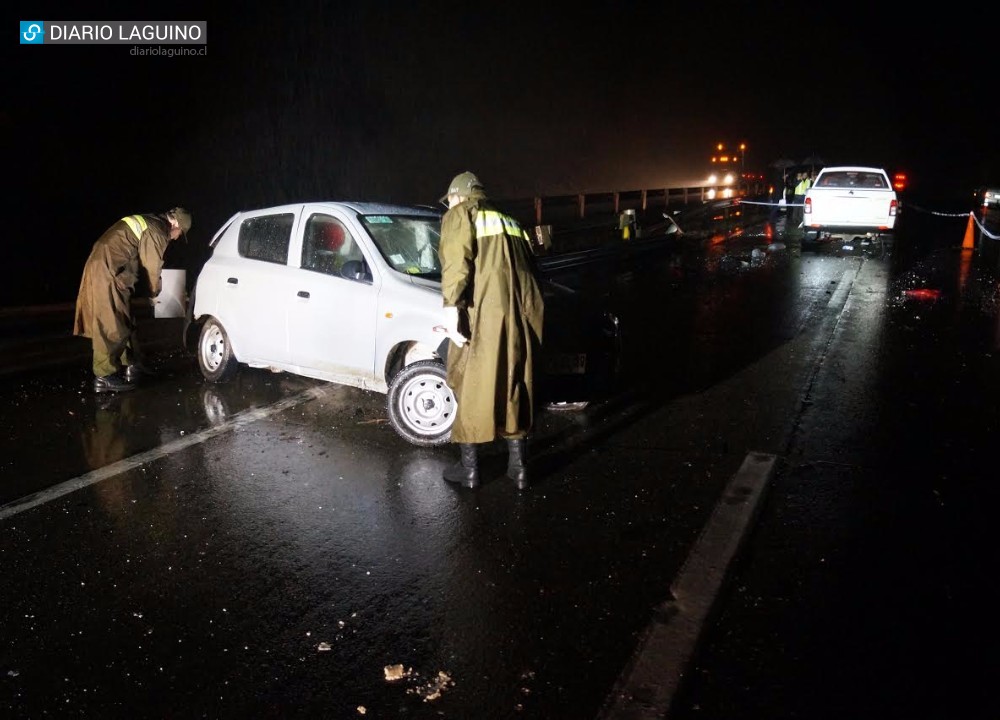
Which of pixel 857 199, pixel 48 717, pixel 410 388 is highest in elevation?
pixel 857 199

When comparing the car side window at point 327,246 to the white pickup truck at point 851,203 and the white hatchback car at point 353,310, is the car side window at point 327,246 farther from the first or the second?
the white pickup truck at point 851,203

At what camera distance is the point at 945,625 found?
3.34m

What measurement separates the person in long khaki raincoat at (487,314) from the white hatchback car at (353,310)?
851mm

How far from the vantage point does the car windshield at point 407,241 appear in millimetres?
6176

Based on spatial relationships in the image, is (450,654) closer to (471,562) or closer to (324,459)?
(471,562)

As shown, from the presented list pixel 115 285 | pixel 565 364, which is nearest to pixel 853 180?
pixel 565 364

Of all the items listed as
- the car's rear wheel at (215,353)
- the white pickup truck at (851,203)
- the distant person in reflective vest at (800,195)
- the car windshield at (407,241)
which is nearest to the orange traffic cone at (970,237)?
the white pickup truck at (851,203)

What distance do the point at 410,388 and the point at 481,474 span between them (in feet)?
2.88

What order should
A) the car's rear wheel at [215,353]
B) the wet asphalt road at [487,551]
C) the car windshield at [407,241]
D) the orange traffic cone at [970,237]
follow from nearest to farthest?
1. the wet asphalt road at [487,551]
2. the car windshield at [407,241]
3. the car's rear wheel at [215,353]
4. the orange traffic cone at [970,237]

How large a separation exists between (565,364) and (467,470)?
1166 millimetres

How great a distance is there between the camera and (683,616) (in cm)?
339

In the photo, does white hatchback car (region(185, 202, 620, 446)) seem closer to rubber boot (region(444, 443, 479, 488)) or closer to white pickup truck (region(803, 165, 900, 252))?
rubber boot (region(444, 443, 479, 488))

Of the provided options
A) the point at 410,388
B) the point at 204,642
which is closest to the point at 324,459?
the point at 410,388

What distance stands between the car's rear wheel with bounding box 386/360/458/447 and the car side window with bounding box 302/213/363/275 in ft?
3.84
